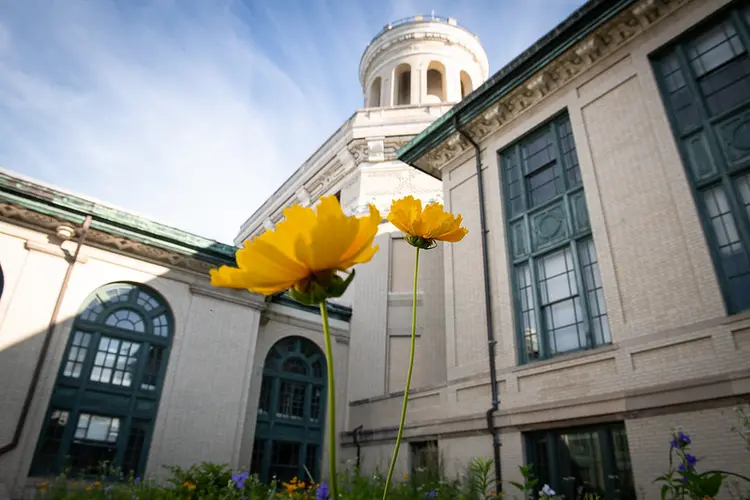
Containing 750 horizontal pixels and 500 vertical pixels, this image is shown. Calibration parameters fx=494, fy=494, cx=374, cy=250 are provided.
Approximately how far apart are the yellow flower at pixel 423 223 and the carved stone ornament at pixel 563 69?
10.9 m

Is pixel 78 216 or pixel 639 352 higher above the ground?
pixel 78 216

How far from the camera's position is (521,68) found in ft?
40.2

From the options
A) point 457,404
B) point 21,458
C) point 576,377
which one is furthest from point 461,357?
point 21,458

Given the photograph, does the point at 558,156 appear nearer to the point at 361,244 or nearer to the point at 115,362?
the point at 361,244

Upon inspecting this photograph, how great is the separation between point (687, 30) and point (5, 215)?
48.2ft

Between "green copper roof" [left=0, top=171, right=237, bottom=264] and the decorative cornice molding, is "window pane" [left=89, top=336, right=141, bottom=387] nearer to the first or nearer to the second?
the decorative cornice molding

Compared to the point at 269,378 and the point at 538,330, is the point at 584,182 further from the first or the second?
the point at 269,378

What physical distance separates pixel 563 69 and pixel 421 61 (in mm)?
13062

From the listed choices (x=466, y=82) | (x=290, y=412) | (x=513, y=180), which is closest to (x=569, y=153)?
(x=513, y=180)

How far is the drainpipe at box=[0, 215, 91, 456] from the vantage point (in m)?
9.60

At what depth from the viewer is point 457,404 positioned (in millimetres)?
11219

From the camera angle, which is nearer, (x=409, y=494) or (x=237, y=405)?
(x=409, y=494)

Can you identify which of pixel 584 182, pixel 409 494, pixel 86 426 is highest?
pixel 584 182

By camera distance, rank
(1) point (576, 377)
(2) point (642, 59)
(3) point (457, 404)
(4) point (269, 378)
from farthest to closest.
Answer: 1. (4) point (269, 378)
2. (3) point (457, 404)
3. (2) point (642, 59)
4. (1) point (576, 377)
